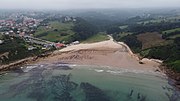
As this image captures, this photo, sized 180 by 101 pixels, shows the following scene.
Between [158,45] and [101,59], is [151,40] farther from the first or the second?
[101,59]

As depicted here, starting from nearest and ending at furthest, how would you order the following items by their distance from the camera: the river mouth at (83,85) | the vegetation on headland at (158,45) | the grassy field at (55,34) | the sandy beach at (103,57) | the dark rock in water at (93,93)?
the dark rock in water at (93,93), the river mouth at (83,85), the vegetation on headland at (158,45), the sandy beach at (103,57), the grassy field at (55,34)

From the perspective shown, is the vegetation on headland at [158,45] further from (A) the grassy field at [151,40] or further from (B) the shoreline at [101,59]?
(B) the shoreline at [101,59]

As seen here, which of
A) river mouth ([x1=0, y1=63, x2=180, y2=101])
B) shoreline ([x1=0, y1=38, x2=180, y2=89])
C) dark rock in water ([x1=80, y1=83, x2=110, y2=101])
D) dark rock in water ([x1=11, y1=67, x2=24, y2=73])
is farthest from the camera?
shoreline ([x1=0, y1=38, x2=180, y2=89])

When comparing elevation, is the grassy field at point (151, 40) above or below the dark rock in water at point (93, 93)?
below

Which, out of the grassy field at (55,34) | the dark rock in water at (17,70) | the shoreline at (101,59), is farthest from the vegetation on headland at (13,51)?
the grassy field at (55,34)

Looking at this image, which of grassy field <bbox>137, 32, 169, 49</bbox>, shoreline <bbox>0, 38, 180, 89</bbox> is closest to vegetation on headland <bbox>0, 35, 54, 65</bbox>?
shoreline <bbox>0, 38, 180, 89</bbox>

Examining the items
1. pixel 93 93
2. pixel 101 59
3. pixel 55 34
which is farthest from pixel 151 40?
pixel 93 93

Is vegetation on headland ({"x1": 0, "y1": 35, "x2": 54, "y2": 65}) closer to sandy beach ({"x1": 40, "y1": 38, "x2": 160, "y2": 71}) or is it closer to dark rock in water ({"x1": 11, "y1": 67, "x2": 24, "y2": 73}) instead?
dark rock in water ({"x1": 11, "y1": 67, "x2": 24, "y2": 73})
